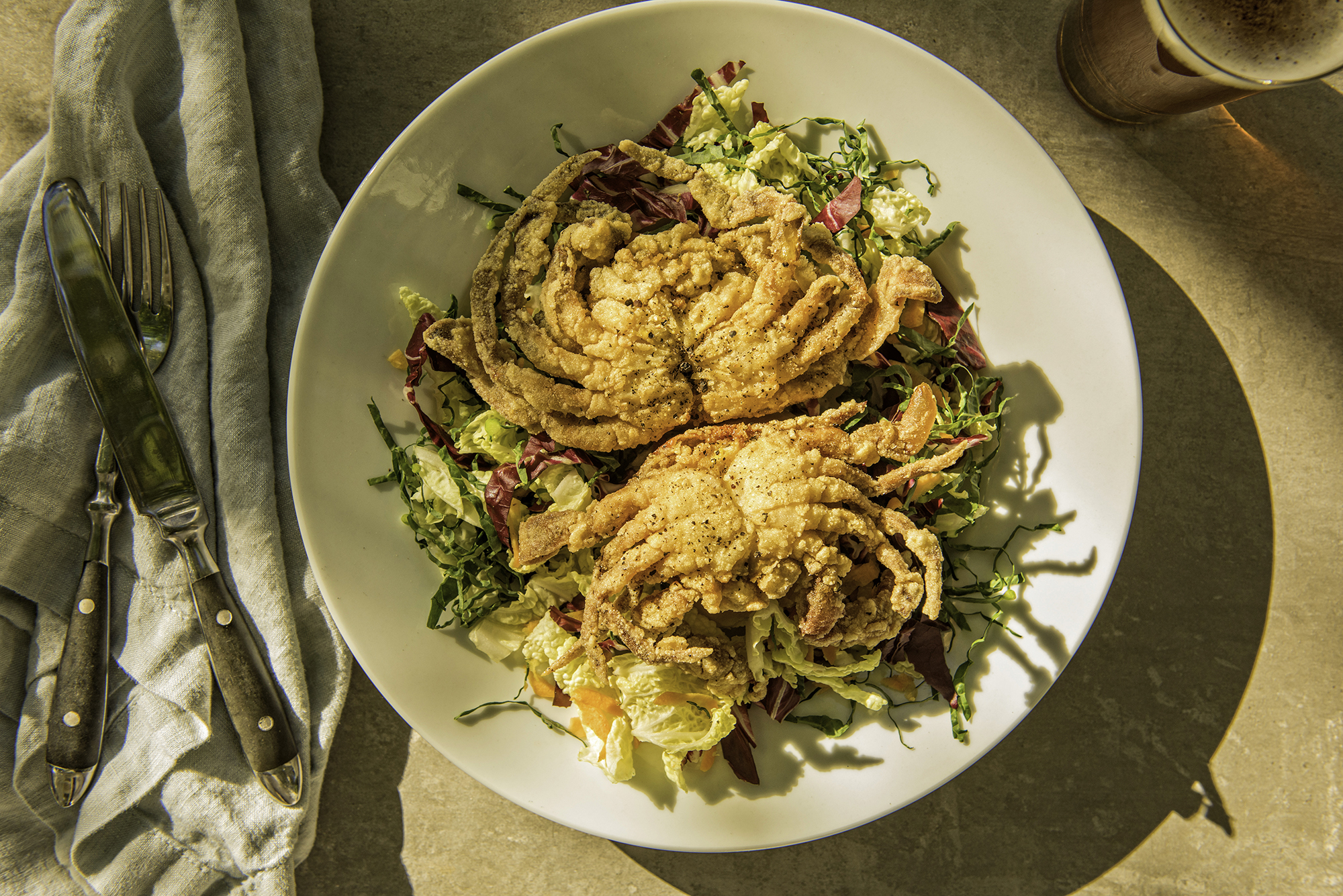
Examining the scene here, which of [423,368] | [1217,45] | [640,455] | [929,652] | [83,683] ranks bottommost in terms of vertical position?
[83,683]

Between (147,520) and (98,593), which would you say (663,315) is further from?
(98,593)

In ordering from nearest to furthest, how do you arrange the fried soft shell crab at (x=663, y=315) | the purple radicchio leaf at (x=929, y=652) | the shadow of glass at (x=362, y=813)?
the fried soft shell crab at (x=663, y=315) → the purple radicchio leaf at (x=929, y=652) → the shadow of glass at (x=362, y=813)

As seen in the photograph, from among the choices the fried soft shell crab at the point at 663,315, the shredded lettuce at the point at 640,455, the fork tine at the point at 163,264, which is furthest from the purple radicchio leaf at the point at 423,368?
the fork tine at the point at 163,264

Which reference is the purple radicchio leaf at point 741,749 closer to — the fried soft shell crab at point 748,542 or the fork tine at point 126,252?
the fried soft shell crab at point 748,542

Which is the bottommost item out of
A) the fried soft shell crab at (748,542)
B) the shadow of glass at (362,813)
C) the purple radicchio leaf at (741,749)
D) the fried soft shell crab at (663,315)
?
the shadow of glass at (362,813)

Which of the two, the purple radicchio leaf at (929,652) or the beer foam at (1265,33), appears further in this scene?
the beer foam at (1265,33)

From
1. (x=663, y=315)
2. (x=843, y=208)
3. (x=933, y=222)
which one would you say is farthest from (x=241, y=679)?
(x=933, y=222)
